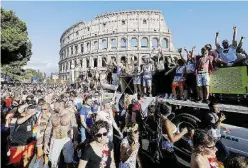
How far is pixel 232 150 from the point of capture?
4.19m

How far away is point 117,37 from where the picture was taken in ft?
223

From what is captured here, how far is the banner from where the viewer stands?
16.0 feet

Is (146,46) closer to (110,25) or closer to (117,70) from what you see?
(110,25)

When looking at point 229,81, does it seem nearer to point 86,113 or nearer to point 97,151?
point 97,151

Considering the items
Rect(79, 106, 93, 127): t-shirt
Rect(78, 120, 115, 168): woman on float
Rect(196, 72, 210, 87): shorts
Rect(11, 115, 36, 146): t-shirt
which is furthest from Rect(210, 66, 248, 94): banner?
Rect(11, 115, 36, 146): t-shirt

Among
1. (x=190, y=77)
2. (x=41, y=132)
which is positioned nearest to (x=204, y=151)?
(x=41, y=132)

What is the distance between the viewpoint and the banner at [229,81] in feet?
16.0

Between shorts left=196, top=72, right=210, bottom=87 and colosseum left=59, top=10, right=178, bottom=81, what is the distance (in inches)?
2224

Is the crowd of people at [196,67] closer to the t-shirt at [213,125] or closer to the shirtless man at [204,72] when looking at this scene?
the shirtless man at [204,72]

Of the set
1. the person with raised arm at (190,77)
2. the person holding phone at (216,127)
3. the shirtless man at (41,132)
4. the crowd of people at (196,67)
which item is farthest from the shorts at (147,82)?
the person holding phone at (216,127)

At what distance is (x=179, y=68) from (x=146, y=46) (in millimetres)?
59861

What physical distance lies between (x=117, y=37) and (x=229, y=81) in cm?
6396

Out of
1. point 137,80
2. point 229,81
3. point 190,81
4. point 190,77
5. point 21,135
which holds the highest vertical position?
point 137,80

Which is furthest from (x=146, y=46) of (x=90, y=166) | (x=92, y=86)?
(x=90, y=166)
